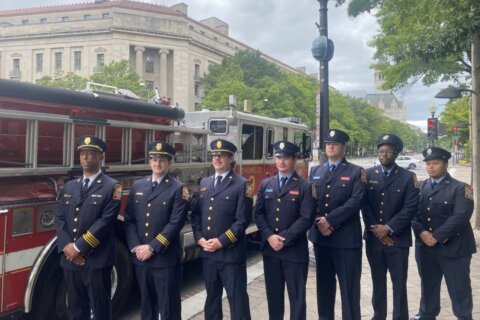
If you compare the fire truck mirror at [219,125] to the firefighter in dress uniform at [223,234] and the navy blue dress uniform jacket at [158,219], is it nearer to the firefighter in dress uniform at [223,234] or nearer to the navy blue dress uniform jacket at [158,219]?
the firefighter in dress uniform at [223,234]

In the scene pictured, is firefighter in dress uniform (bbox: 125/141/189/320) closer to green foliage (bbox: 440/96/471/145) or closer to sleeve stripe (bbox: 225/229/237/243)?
sleeve stripe (bbox: 225/229/237/243)

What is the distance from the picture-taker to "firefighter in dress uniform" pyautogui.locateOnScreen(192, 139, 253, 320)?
359 cm

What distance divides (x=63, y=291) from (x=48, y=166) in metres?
1.27

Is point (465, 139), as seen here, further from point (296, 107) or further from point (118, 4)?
point (118, 4)

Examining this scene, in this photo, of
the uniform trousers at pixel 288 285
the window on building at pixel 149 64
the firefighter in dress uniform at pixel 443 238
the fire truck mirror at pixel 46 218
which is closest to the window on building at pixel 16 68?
the window on building at pixel 149 64

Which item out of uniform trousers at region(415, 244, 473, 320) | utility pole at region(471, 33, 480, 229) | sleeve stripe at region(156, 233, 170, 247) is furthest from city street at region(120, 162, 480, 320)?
utility pole at region(471, 33, 480, 229)

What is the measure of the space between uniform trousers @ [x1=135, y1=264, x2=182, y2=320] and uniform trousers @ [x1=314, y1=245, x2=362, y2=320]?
1462 mm

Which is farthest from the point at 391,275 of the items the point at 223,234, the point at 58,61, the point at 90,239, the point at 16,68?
the point at 16,68

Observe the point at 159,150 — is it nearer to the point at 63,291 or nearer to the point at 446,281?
the point at 63,291

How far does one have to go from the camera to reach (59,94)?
13.5 feet

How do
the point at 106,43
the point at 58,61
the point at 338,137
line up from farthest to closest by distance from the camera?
1. the point at 58,61
2. the point at 106,43
3. the point at 338,137

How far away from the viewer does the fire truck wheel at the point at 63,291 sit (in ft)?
12.6

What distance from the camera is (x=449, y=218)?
12.7 ft

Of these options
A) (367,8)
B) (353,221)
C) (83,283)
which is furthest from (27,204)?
(367,8)
